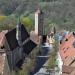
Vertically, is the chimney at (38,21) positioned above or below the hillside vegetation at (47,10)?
above

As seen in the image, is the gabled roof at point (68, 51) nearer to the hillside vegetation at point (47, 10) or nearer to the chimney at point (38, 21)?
the chimney at point (38, 21)

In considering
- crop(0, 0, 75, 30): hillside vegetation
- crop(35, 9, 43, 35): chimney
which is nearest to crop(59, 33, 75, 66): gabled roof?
crop(35, 9, 43, 35): chimney

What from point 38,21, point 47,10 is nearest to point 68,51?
point 38,21

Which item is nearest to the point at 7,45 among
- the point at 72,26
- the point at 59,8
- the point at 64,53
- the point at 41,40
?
the point at 64,53

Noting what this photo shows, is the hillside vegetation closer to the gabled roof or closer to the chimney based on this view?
the chimney

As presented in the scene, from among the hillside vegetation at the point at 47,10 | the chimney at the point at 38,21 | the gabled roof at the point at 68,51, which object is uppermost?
the gabled roof at the point at 68,51

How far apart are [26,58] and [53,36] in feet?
46.1

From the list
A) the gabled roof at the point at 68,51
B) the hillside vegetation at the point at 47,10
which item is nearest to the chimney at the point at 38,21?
the gabled roof at the point at 68,51

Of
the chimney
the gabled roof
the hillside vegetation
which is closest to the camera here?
the gabled roof

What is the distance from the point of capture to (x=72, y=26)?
7294 cm

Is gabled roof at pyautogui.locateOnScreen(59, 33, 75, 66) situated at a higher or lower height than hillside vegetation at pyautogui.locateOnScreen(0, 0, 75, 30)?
higher

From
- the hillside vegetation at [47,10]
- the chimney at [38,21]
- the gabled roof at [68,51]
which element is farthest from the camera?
the hillside vegetation at [47,10]

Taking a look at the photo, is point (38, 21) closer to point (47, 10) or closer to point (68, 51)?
point (68, 51)

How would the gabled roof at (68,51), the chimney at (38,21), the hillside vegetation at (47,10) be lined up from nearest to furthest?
the gabled roof at (68,51) → the chimney at (38,21) → the hillside vegetation at (47,10)
